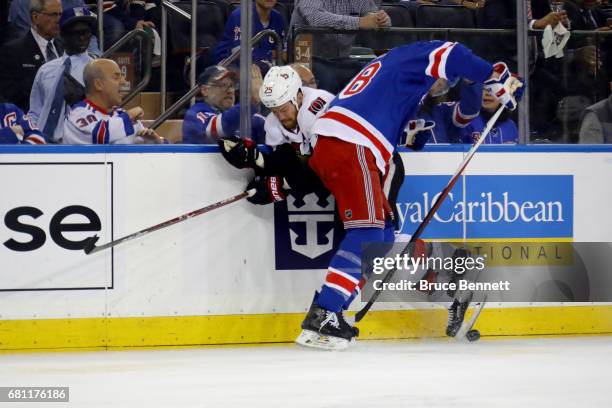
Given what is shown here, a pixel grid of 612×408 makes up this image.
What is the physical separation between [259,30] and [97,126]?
87 cm

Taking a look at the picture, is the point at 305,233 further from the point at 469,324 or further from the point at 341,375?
the point at 341,375

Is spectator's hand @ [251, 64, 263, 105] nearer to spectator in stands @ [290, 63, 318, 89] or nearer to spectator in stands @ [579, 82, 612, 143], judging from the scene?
spectator in stands @ [290, 63, 318, 89]

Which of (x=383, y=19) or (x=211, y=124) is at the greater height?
(x=383, y=19)

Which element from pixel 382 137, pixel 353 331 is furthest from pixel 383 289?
pixel 382 137

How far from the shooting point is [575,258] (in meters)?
5.90

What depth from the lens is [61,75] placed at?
548 cm

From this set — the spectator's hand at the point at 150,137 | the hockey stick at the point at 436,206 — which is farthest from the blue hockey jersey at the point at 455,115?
the spectator's hand at the point at 150,137

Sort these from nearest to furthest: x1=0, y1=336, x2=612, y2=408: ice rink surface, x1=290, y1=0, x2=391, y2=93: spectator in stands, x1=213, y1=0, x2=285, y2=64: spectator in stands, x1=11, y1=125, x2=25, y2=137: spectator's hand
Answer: x1=0, y1=336, x2=612, y2=408: ice rink surface → x1=11, y1=125, x2=25, y2=137: spectator's hand → x1=213, y1=0, x2=285, y2=64: spectator in stands → x1=290, y1=0, x2=391, y2=93: spectator in stands

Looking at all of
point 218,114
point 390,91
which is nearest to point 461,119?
point 390,91

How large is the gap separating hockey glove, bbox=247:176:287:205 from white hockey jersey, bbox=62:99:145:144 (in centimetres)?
60

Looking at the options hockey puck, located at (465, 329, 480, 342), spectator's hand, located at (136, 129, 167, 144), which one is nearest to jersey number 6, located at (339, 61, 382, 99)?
spectator's hand, located at (136, 129, 167, 144)

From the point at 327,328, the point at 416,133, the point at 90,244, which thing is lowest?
the point at 327,328

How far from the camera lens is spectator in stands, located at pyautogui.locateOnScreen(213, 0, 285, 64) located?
566 cm

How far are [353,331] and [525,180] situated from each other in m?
1.17
